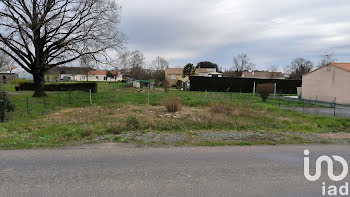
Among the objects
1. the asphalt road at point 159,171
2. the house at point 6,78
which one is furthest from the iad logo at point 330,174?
the house at point 6,78

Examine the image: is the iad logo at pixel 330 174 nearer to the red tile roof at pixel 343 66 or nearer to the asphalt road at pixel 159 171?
the asphalt road at pixel 159 171

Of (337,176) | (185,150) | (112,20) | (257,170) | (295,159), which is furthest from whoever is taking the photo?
(112,20)

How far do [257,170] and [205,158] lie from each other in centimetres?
121

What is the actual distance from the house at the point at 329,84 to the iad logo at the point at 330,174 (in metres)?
18.6

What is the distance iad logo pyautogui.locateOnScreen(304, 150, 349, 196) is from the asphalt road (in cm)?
12

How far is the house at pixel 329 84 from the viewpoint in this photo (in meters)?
20.8

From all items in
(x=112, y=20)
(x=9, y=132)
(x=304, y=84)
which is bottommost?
(x=9, y=132)

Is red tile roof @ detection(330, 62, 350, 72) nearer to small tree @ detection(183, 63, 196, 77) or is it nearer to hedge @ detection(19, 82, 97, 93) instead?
hedge @ detection(19, 82, 97, 93)

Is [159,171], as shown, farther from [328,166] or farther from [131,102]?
[131,102]

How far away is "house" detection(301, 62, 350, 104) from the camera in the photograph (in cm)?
2077

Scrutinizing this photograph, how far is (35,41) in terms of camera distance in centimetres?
1731

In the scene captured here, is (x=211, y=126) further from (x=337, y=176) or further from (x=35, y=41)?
(x=35, y=41)

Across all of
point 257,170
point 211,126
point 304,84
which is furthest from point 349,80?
point 257,170

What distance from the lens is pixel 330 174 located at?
157 inches
